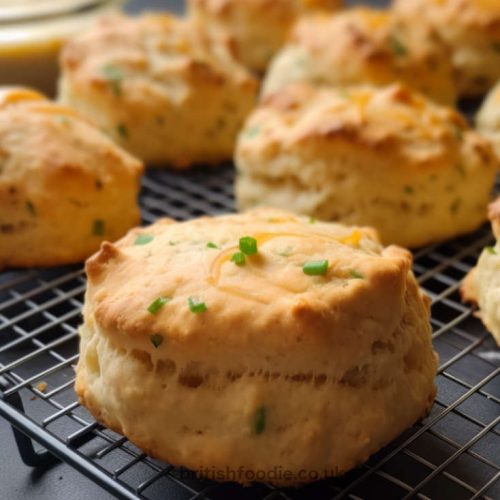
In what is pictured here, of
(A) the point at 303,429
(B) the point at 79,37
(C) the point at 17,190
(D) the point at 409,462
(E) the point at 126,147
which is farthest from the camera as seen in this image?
(B) the point at 79,37

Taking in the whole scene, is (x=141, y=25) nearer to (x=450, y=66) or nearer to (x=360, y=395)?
(x=450, y=66)

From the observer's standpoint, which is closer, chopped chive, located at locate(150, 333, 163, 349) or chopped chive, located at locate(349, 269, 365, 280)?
chopped chive, located at locate(150, 333, 163, 349)

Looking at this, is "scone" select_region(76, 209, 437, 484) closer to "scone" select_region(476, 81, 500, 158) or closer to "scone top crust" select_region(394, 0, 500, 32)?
"scone" select_region(476, 81, 500, 158)

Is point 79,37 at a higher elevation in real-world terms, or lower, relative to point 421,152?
higher

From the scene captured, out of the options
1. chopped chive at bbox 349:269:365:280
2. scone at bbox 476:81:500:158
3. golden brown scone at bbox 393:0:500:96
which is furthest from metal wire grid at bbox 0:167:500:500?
golden brown scone at bbox 393:0:500:96

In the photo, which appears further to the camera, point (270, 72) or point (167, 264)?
point (270, 72)

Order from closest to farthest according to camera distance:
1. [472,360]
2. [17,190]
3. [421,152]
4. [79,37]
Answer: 1. [472,360]
2. [17,190]
3. [421,152]
4. [79,37]

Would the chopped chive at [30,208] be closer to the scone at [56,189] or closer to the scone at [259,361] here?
the scone at [56,189]

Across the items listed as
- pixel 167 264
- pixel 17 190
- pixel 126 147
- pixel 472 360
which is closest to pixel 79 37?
pixel 126 147
